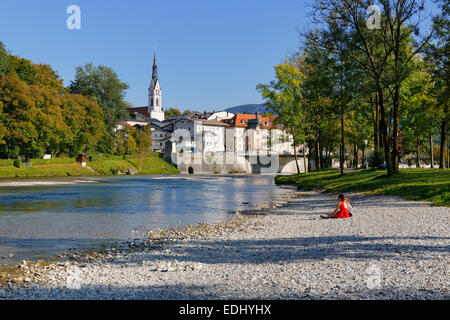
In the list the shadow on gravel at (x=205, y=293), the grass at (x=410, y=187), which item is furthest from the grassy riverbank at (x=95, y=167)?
the shadow on gravel at (x=205, y=293)

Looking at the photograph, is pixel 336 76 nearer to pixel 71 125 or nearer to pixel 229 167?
pixel 71 125

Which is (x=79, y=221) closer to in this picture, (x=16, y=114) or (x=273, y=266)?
(x=273, y=266)

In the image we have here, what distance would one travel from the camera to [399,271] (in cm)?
948

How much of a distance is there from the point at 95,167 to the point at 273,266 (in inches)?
3259

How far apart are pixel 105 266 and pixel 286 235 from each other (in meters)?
7.00

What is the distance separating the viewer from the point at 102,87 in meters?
97.3

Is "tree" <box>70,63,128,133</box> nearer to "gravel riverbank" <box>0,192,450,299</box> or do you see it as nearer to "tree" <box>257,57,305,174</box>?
"tree" <box>257,57,305,174</box>

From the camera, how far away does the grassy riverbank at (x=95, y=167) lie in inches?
2781

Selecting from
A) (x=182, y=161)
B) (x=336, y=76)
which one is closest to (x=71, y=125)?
(x=182, y=161)

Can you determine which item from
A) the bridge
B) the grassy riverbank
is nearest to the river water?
the grassy riverbank

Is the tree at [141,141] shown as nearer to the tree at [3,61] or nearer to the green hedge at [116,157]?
the green hedge at [116,157]

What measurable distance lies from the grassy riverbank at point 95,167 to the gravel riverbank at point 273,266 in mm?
61588

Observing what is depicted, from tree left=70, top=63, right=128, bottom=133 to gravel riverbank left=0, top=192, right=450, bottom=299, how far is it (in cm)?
8451

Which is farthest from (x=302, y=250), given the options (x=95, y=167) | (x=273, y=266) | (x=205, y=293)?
(x=95, y=167)
